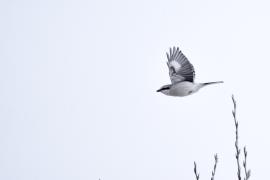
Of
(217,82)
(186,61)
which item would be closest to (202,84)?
(217,82)

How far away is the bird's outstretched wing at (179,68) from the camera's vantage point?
1349cm

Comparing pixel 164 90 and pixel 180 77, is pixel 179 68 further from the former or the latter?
pixel 164 90

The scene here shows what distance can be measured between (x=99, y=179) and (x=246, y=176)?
157cm

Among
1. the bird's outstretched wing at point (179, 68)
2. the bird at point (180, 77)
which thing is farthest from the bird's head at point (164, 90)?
the bird's outstretched wing at point (179, 68)

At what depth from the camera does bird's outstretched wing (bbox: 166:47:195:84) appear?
13.5 metres

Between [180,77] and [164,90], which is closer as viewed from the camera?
[164,90]

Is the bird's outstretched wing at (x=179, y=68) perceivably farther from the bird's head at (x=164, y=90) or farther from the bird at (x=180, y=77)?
the bird's head at (x=164, y=90)

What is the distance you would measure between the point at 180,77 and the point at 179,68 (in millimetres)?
340

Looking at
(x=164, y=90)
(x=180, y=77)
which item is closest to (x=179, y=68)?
(x=180, y=77)

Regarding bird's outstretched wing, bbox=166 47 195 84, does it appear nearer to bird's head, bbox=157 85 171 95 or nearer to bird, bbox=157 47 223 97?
bird, bbox=157 47 223 97

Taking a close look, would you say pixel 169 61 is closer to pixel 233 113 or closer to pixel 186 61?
pixel 186 61

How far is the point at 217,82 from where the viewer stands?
39.5ft

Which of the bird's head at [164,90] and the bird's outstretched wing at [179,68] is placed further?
the bird's outstretched wing at [179,68]

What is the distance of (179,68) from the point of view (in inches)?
541
